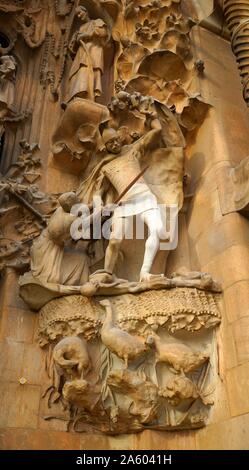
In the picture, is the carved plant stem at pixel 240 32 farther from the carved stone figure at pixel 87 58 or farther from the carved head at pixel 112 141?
the carved stone figure at pixel 87 58

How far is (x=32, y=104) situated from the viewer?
7.23 metres

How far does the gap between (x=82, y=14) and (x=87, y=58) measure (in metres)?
1.05

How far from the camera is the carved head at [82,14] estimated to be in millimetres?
7656

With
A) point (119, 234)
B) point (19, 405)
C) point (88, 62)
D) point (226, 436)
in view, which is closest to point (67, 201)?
point (119, 234)

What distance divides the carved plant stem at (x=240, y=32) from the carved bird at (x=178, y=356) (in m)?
2.71

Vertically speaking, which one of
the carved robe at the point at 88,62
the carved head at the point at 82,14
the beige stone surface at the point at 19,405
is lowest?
the beige stone surface at the point at 19,405

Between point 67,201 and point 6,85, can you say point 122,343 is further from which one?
point 6,85

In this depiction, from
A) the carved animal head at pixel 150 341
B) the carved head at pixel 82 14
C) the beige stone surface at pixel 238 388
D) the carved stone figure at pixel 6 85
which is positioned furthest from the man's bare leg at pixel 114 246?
the carved head at pixel 82 14

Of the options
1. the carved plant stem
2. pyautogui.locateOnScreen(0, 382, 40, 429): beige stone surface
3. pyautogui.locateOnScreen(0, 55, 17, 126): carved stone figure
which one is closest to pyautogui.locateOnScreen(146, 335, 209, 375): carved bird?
pyautogui.locateOnScreen(0, 382, 40, 429): beige stone surface

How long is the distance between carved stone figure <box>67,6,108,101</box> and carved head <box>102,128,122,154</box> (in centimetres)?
120

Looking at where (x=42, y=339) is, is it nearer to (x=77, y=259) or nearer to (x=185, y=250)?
(x=77, y=259)

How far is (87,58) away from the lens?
7125 millimetres

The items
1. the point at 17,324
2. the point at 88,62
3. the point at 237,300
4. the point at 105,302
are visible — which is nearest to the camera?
the point at 237,300

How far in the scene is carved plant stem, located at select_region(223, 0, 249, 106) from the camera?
5238 mm
